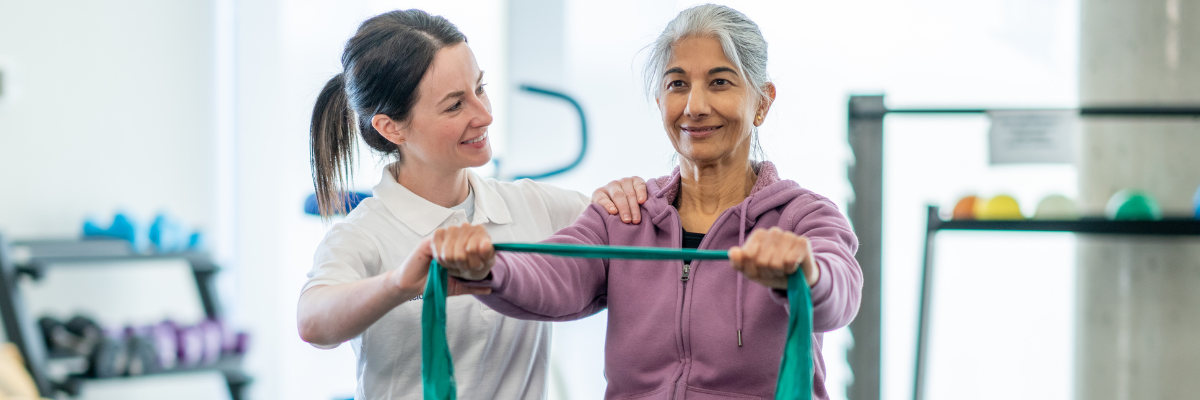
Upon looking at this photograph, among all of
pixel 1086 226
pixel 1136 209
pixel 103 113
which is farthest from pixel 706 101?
pixel 103 113

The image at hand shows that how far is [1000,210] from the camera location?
7.72 ft

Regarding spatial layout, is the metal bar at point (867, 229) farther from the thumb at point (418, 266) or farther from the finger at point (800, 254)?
the thumb at point (418, 266)

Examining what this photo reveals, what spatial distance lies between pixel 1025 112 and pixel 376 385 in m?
1.73

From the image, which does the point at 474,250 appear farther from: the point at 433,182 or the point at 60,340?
the point at 60,340

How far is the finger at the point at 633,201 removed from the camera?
1434 millimetres

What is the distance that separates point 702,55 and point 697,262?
334mm

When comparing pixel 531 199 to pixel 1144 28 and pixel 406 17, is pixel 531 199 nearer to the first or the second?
pixel 406 17

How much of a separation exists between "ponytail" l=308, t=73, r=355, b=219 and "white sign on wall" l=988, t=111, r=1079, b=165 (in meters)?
1.61

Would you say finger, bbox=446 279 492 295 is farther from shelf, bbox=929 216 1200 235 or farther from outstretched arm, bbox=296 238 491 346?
shelf, bbox=929 216 1200 235

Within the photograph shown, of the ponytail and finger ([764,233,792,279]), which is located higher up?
the ponytail

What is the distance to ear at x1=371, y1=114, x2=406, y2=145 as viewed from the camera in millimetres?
1590

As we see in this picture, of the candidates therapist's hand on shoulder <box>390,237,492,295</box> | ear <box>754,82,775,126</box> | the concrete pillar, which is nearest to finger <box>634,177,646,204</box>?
ear <box>754,82,775,126</box>

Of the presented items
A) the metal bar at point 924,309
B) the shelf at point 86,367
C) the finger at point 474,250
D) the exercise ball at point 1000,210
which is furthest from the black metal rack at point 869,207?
the shelf at point 86,367

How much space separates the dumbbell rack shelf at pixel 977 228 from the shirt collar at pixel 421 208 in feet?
4.08
